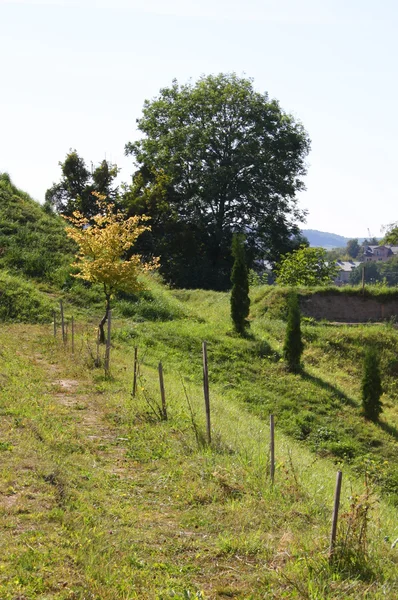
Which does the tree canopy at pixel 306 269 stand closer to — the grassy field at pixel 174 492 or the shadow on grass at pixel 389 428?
the grassy field at pixel 174 492

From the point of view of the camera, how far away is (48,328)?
2331cm

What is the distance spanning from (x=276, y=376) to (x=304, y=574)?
14305 millimetres

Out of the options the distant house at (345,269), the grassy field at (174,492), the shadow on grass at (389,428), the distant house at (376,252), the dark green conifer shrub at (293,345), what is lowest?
the shadow on grass at (389,428)

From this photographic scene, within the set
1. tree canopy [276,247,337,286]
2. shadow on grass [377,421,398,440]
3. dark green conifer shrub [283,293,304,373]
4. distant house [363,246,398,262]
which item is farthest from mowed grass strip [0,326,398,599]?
distant house [363,246,398,262]

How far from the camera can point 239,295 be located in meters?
25.2

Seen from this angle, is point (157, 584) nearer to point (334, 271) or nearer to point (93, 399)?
point (93, 399)

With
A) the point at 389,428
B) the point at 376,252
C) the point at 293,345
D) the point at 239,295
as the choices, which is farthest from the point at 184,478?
the point at 376,252

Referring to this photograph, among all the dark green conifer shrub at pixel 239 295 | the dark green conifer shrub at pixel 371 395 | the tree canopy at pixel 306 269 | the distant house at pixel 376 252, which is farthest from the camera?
the distant house at pixel 376 252

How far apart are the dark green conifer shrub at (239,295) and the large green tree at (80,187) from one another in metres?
18.8

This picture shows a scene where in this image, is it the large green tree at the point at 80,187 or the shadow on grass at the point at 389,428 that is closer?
the shadow on grass at the point at 389,428

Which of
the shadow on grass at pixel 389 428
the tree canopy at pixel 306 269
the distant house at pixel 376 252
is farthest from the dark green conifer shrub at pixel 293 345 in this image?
the distant house at pixel 376 252

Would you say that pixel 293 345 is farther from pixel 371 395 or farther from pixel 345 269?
pixel 345 269

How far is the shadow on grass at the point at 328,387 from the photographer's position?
19016 mm

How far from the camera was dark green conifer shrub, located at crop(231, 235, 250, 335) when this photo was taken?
24641 mm
